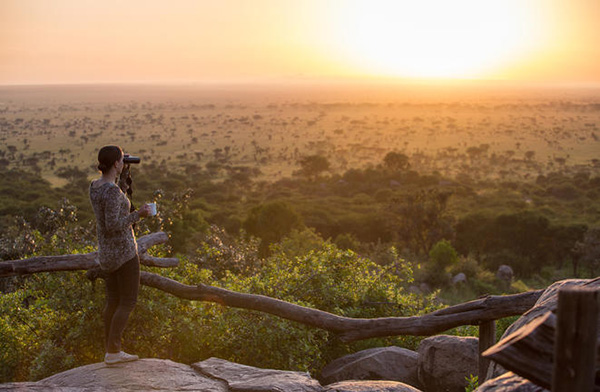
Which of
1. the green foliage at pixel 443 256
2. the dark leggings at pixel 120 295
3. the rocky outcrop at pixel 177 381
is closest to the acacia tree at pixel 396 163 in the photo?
the green foliage at pixel 443 256

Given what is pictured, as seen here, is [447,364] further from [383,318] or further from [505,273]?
[505,273]

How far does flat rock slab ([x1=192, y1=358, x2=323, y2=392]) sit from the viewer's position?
17.0ft

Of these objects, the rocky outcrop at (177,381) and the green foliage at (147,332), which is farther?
the green foliage at (147,332)

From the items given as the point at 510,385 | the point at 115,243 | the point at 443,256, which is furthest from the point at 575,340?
the point at 443,256

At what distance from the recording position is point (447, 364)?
7090 mm

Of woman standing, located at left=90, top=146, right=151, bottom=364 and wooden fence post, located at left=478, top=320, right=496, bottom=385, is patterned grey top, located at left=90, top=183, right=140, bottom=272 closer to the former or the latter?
woman standing, located at left=90, top=146, right=151, bottom=364

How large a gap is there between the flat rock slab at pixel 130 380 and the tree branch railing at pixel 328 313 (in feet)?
4.55

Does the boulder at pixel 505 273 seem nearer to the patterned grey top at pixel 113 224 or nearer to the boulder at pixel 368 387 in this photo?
the boulder at pixel 368 387

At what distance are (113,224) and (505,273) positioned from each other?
2388 centimetres

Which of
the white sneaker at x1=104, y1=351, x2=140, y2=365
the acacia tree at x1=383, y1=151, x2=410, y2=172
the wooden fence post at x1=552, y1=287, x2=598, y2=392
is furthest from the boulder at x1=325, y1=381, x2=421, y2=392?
the acacia tree at x1=383, y1=151, x2=410, y2=172

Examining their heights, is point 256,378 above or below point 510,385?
below

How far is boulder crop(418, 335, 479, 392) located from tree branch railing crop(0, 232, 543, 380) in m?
1.11

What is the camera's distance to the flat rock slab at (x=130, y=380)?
501 centimetres

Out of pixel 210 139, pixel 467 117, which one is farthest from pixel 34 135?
pixel 467 117
